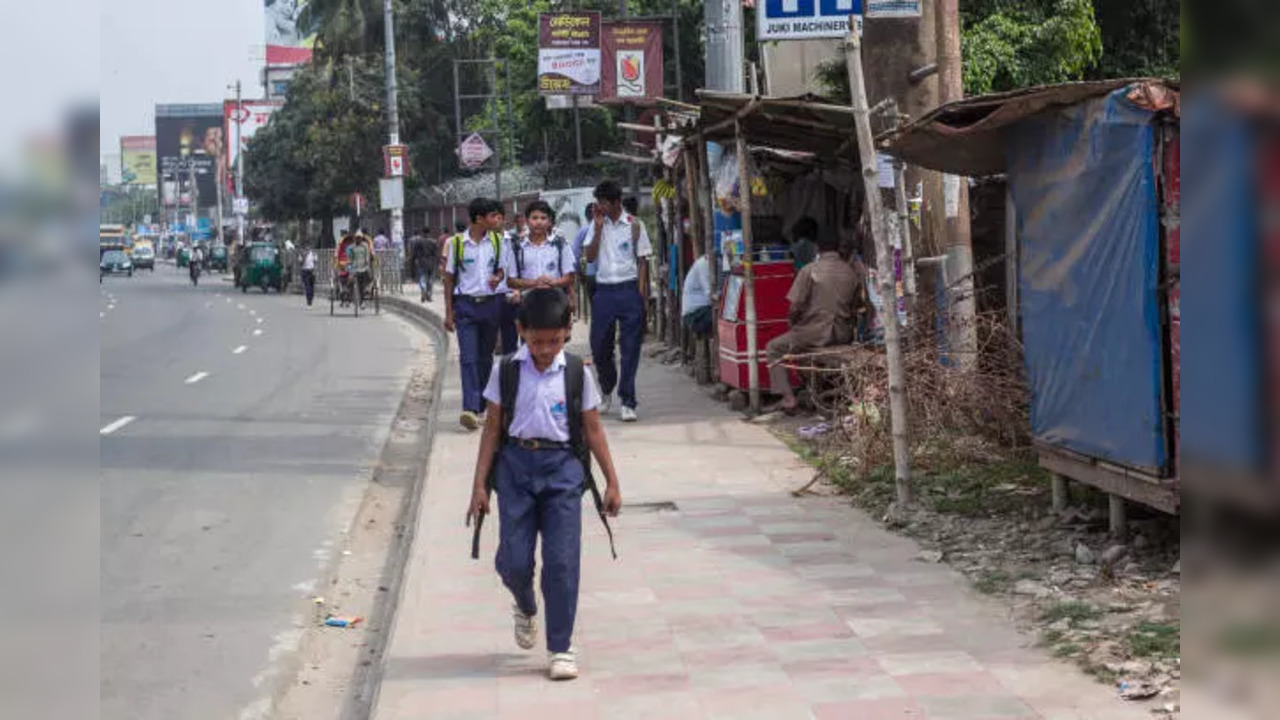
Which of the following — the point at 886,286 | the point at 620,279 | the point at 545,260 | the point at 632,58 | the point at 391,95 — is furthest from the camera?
the point at 391,95

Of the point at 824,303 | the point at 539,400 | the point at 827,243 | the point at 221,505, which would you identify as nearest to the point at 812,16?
the point at 824,303

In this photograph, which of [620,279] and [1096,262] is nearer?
[1096,262]

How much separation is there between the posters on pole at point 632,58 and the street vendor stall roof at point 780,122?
32.9 feet

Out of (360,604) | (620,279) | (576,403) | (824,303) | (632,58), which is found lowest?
(360,604)

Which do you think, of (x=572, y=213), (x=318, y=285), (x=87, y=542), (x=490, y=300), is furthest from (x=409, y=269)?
(x=87, y=542)

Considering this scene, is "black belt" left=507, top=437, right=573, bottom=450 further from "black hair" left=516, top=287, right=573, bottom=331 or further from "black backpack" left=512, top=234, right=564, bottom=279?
"black backpack" left=512, top=234, right=564, bottom=279

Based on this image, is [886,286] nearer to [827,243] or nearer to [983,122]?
[983,122]

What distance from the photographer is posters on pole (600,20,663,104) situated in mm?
23500

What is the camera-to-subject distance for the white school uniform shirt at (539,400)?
5.64 metres

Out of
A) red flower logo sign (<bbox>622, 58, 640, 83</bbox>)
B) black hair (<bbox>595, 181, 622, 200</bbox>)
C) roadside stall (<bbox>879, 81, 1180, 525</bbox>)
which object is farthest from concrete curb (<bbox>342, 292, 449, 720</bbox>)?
red flower logo sign (<bbox>622, 58, 640, 83</bbox>)

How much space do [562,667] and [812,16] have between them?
4552 millimetres

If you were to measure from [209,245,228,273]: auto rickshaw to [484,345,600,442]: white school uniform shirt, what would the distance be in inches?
3052

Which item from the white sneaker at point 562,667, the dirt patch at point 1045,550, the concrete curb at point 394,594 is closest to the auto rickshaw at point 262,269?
the concrete curb at point 394,594

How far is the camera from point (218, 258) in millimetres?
81250
